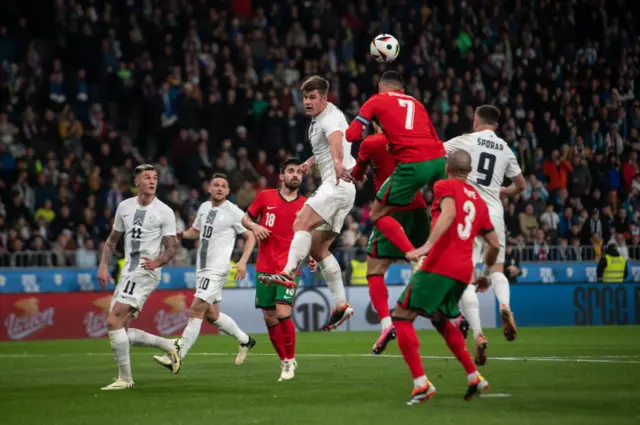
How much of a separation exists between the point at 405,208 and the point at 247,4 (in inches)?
804

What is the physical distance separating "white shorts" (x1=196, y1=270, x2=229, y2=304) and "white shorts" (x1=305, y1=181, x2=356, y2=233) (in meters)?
3.03

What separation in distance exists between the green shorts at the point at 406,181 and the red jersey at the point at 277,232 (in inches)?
108

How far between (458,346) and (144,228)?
469cm

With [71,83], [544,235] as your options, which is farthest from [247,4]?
[544,235]

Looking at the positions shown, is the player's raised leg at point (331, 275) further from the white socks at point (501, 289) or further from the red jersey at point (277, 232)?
the white socks at point (501, 289)

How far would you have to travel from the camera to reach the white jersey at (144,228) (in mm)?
12812

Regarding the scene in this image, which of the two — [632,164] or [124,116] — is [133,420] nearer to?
[124,116]

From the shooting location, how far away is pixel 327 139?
477 inches

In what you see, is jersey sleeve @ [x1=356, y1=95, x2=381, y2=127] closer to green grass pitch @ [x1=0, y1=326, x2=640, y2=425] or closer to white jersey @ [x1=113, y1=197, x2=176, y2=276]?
green grass pitch @ [x1=0, y1=326, x2=640, y2=425]

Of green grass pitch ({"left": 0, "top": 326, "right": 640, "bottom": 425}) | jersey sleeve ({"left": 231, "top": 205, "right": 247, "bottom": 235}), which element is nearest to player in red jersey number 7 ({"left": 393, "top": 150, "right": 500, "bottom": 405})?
green grass pitch ({"left": 0, "top": 326, "right": 640, "bottom": 425})

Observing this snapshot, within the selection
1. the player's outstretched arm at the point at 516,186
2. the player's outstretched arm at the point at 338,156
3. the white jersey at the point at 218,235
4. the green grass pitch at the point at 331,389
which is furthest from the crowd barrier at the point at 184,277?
the player's outstretched arm at the point at 338,156

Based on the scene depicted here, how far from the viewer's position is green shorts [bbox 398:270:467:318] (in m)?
9.27

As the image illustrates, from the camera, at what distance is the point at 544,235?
2677cm

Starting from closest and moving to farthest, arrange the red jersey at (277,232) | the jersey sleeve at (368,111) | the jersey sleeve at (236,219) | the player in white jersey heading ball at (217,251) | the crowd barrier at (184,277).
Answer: the jersey sleeve at (368,111), the red jersey at (277,232), the player in white jersey heading ball at (217,251), the jersey sleeve at (236,219), the crowd barrier at (184,277)
